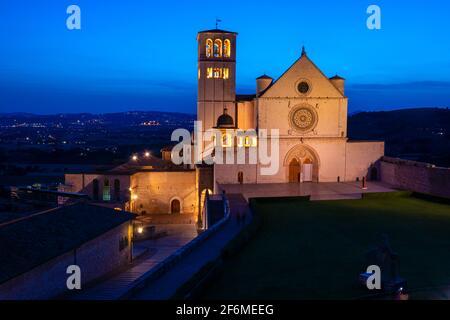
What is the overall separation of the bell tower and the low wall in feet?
46.0

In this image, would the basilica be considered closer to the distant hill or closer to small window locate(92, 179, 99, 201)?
small window locate(92, 179, 99, 201)

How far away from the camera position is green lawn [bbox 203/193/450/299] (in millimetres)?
15461

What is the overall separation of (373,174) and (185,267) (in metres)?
27.2

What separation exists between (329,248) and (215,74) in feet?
82.6

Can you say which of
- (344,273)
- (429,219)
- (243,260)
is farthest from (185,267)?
(429,219)

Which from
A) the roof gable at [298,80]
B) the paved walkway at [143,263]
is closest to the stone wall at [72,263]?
the paved walkway at [143,263]

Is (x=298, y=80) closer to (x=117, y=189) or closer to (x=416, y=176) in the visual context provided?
(x=416, y=176)

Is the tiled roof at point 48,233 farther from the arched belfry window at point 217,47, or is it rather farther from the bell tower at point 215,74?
the arched belfry window at point 217,47

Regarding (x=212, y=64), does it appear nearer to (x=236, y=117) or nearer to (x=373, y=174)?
(x=236, y=117)

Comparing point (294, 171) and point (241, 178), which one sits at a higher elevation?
point (294, 171)

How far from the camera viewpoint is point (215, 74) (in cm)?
4275

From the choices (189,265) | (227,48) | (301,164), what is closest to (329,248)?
(189,265)

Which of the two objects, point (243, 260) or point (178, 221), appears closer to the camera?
point (243, 260)
